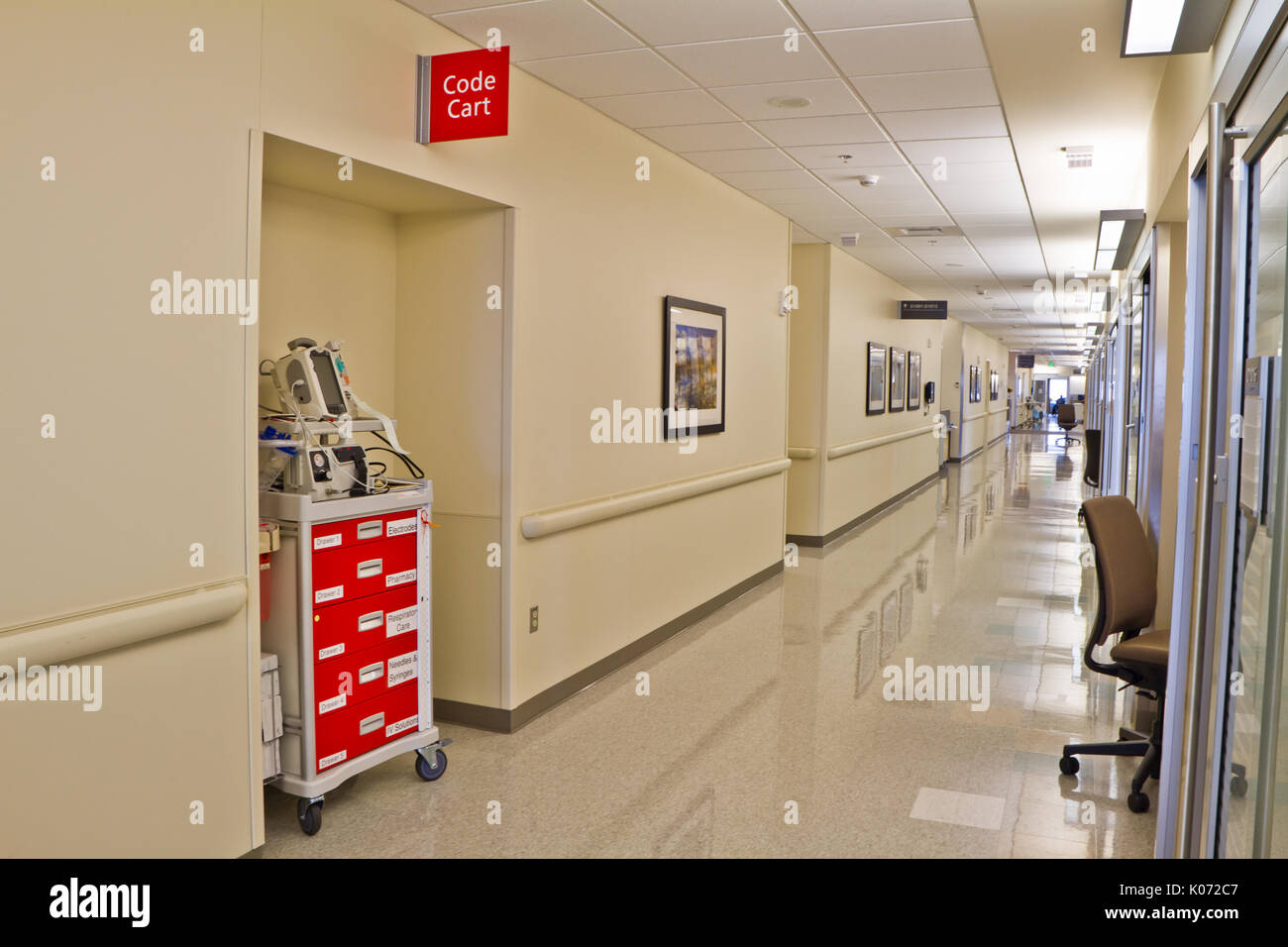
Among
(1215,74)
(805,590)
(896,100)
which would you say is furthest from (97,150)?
(805,590)

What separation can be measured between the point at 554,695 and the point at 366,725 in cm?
137

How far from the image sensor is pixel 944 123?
17.2 ft

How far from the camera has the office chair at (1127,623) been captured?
3.92m

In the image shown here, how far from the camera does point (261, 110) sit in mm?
3109

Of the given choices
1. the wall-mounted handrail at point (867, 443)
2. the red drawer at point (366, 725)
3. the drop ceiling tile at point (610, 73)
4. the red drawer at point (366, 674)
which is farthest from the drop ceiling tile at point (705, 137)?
the wall-mounted handrail at point (867, 443)

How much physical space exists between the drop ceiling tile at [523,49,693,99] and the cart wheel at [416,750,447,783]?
3.00 m

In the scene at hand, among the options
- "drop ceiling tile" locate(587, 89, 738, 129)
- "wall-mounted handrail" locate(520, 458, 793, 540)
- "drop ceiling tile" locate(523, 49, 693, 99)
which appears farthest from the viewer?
"drop ceiling tile" locate(587, 89, 738, 129)

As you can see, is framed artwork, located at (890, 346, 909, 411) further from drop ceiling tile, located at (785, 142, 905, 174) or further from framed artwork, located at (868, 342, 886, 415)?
drop ceiling tile, located at (785, 142, 905, 174)

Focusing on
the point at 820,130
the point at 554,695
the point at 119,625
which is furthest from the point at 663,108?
the point at 119,625

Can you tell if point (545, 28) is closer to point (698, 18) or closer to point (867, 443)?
point (698, 18)

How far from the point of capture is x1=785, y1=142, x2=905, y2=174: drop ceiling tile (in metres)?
5.81

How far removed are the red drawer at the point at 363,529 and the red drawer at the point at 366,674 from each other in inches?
16.1

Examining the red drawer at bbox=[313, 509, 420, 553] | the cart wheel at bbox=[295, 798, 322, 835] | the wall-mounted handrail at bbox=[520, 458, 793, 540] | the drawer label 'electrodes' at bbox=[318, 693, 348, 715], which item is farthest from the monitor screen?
the cart wheel at bbox=[295, 798, 322, 835]
